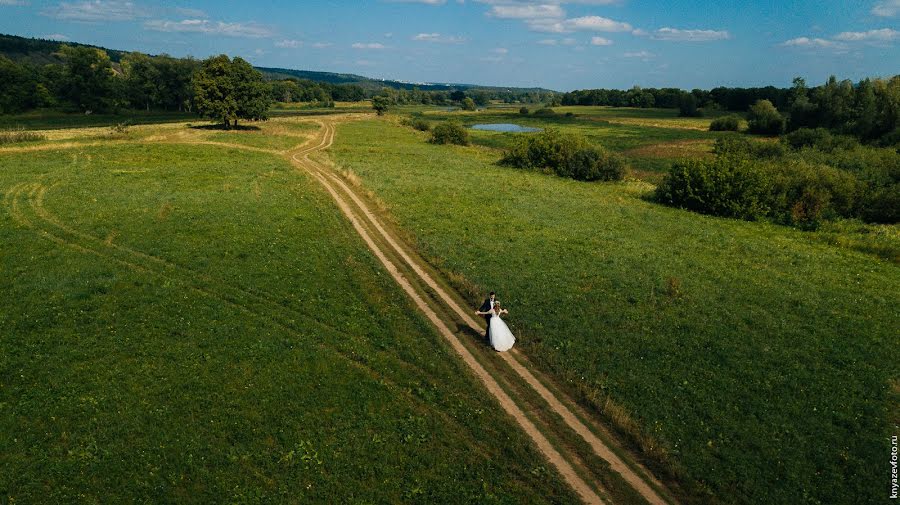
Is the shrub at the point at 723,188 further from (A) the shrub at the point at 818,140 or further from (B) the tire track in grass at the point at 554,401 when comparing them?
(A) the shrub at the point at 818,140

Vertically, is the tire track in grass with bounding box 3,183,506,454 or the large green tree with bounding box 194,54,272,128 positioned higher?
the large green tree with bounding box 194,54,272,128

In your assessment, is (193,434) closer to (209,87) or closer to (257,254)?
(257,254)

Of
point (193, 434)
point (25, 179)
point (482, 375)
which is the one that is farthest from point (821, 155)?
point (25, 179)

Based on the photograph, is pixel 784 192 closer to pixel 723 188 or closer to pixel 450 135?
pixel 723 188

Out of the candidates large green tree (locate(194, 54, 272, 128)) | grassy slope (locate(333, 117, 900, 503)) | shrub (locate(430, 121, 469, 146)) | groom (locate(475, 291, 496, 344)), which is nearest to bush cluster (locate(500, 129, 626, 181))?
grassy slope (locate(333, 117, 900, 503))

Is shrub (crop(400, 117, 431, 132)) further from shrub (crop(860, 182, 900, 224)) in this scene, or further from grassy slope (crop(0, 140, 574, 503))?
grassy slope (crop(0, 140, 574, 503))

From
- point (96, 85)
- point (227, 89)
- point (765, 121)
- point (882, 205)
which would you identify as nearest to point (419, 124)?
point (227, 89)
